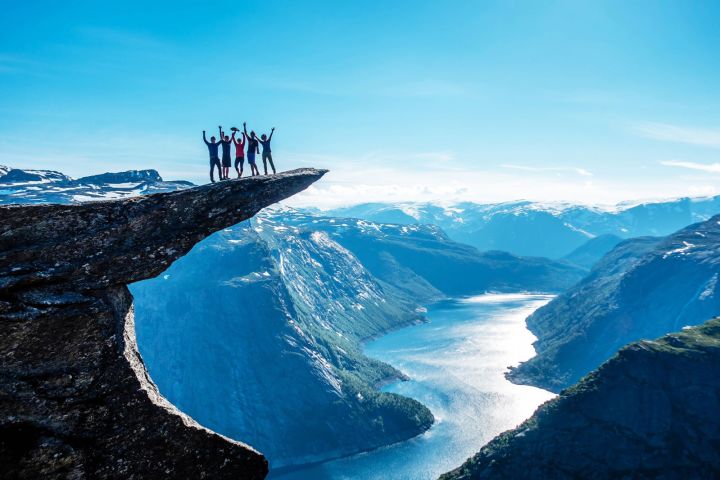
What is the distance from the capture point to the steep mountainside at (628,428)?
112125mm

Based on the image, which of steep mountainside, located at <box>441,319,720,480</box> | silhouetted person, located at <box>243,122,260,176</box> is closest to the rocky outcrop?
silhouetted person, located at <box>243,122,260,176</box>

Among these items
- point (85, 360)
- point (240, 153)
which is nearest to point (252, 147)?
point (240, 153)

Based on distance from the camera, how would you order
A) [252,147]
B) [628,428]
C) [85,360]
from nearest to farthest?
[85,360] → [252,147] → [628,428]

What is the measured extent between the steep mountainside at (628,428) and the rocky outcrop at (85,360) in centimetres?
11063

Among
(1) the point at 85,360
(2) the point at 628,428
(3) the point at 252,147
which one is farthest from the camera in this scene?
(2) the point at 628,428

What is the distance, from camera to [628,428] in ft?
404

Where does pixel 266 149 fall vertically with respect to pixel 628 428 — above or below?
above

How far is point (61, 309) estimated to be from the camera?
18859 millimetres

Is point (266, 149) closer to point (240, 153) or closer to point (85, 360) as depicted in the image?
point (240, 153)

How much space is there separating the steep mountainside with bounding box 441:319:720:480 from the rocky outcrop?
A: 111 metres

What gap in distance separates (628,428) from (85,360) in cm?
14035

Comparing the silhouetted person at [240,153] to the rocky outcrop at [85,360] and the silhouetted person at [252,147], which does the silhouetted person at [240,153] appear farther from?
the rocky outcrop at [85,360]

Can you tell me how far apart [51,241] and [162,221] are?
15.7ft

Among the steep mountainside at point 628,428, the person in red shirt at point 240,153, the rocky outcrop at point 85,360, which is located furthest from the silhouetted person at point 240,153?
the steep mountainside at point 628,428
